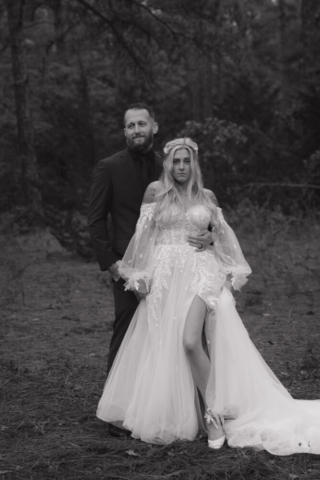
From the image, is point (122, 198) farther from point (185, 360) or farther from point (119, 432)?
point (119, 432)

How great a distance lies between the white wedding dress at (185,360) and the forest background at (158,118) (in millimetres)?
8157

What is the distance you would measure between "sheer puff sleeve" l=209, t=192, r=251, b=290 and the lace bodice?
13 centimetres

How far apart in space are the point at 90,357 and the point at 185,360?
239cm

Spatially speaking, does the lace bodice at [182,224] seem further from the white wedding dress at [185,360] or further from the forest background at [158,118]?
the forest background at [158,118]

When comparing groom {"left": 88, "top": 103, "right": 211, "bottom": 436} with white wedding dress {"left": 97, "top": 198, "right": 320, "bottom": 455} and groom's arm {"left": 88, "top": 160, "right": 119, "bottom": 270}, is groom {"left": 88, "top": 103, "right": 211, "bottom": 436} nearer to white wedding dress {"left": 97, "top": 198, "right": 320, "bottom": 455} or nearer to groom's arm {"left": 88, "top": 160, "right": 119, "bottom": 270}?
groom's arm {"left": 88, "top": 160, "right": 119, "bottom": 270}

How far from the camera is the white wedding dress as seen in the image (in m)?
4.41

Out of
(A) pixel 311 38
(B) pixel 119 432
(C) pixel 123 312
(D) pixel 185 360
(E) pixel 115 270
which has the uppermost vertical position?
(A) pixel 311 38

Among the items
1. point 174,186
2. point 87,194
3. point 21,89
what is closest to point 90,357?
point 174,186

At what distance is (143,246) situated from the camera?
4.72m

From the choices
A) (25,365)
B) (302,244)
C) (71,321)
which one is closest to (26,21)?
(302,244)

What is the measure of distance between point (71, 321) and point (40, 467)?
427 cm

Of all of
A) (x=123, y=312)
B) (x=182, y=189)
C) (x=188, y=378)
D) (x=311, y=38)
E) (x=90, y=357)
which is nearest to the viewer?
(x=188, y=378)

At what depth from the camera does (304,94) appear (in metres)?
15.4

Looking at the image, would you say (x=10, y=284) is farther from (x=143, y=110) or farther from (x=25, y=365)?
(x=143, y=110)
